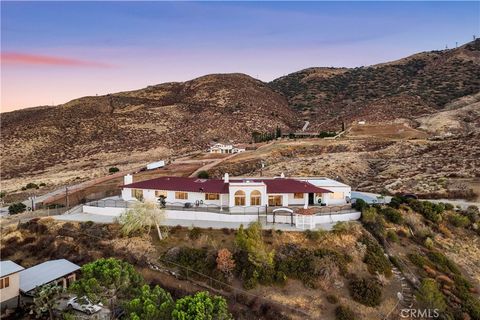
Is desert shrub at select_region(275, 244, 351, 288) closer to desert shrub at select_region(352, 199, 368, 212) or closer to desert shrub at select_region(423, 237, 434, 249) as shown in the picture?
desert shrub at select_region(352, 199, 368, 212)

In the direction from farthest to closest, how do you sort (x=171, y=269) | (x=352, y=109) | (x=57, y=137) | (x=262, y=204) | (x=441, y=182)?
(x=352, y=109) → (x=57, y=137) → (x=441, y=182) → (x=262, y=204) → (x=171, y=269)

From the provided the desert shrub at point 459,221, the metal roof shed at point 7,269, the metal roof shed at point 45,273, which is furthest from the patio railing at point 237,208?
the desert shrub at point 459,221

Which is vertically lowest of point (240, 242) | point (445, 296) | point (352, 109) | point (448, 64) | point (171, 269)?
point (445, 296)

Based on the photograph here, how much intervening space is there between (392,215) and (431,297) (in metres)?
11.6

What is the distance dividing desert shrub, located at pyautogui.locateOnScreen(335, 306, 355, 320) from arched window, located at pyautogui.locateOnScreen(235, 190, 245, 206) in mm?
15185

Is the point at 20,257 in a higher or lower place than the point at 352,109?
lower

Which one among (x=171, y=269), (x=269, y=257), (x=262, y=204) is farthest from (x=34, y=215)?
(x=269, y=257)

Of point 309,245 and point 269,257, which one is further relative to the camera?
point 309,245

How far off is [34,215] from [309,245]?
30.5m

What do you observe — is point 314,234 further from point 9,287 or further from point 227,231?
point 9,287

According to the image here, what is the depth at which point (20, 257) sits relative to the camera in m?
35.6

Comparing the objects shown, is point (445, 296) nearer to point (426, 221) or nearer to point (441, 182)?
point (426, 221)

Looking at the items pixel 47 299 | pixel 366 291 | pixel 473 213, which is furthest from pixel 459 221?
pixel 47 299

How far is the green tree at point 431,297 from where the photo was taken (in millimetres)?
27125
